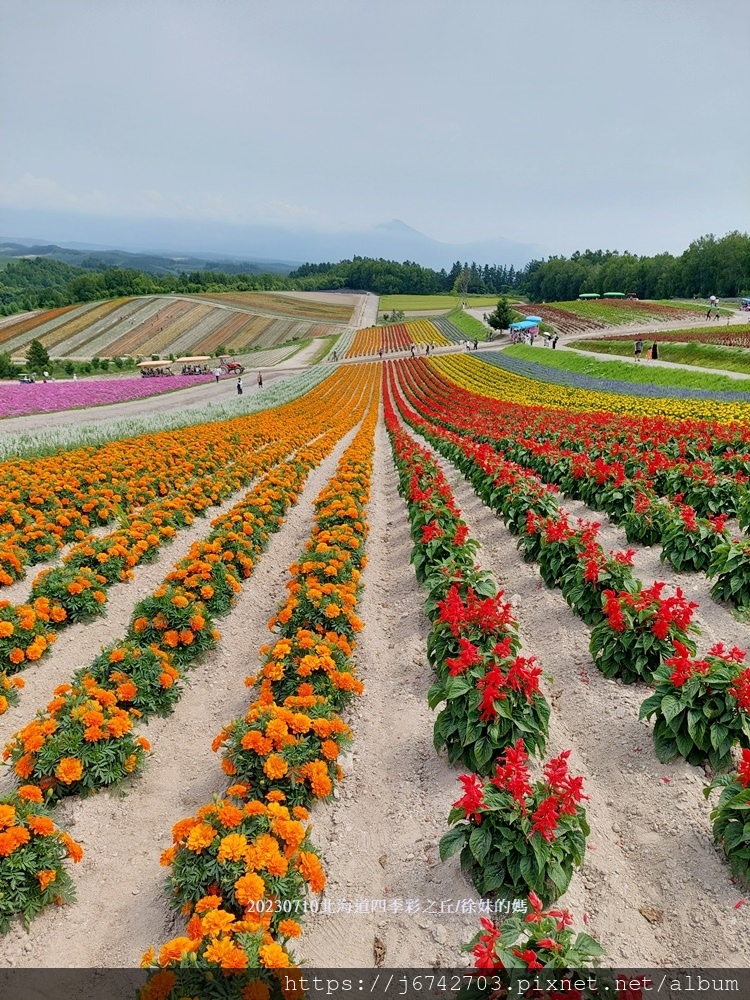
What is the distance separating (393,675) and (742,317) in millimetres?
78158

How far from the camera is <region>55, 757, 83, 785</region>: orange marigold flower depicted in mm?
4449

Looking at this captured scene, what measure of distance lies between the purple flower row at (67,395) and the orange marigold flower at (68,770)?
31.5 m

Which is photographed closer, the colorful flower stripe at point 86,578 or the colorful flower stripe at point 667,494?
the colorful flower stripe at point 86,578

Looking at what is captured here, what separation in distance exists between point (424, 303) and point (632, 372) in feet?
374

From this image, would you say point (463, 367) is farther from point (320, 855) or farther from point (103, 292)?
point (103, 292)

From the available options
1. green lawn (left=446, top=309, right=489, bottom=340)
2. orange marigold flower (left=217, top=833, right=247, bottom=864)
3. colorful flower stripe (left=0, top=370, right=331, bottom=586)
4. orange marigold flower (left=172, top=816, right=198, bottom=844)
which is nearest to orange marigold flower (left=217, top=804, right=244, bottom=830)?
orange marigold flower (left=217, top=833, right=247, bottom=864)

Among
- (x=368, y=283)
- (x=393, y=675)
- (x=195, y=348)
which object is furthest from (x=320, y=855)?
(x=368, y=283)

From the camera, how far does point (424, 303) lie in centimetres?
14025

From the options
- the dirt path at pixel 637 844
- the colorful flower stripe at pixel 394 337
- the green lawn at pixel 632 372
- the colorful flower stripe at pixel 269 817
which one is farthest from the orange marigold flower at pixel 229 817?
the colorful flower stripe at pixel 394 337

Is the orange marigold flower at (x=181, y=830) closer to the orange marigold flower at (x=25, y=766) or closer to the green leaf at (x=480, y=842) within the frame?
the orange marigold flower at (x=25, y=766)

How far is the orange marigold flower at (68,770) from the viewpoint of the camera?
4449 millimetres

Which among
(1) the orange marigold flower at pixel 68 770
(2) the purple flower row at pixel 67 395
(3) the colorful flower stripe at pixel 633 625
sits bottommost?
(1) the orange marigold flower at pixel 68 770

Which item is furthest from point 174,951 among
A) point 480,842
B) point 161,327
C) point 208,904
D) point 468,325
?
point 161,327

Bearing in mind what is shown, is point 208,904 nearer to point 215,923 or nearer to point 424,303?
point 215,923
